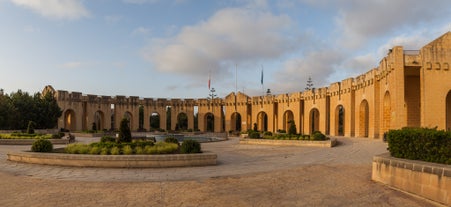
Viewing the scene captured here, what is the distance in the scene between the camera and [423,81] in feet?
64.0

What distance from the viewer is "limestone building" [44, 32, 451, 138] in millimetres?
19500

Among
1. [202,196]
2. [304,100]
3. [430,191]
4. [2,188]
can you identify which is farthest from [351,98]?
[2,188]

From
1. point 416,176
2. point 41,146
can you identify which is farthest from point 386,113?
point 41,146

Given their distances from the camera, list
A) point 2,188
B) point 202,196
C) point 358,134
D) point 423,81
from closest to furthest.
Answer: point 202,196, point 2,188, point 423,81, point 358,134

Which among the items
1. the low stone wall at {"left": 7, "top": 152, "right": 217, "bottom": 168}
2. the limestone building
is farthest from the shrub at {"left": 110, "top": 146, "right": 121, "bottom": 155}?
the limestone building

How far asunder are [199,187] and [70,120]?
1534 inches

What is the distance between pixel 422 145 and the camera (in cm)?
798

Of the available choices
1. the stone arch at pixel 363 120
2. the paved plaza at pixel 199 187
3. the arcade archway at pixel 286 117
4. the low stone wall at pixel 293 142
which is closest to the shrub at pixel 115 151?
the paved plaza at pixel 199 187

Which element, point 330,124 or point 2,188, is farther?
point 330,124

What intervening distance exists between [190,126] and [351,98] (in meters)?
25.1

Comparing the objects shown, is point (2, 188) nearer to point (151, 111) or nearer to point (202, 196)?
point (202, 196)

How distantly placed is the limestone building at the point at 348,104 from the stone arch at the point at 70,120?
13 cm

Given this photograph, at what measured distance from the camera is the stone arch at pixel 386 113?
877 inches

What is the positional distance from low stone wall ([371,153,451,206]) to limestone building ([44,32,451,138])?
9.84 m
